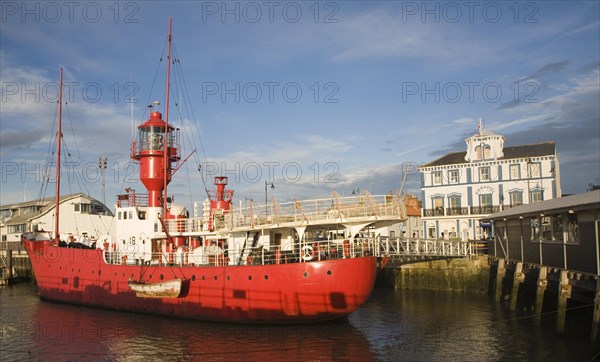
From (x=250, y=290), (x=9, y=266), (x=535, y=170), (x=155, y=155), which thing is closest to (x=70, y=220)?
(x=9, y=266)

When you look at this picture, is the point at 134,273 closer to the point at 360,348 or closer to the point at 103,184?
the point at 360,348

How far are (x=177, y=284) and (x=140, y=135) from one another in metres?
13.0

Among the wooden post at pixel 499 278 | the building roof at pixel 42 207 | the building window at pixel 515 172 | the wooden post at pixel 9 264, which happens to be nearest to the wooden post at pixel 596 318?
the wooden post at pixel 499 278

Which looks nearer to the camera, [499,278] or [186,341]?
[186,341]

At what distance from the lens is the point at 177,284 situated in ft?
84.3

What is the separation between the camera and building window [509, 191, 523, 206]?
50062 mm

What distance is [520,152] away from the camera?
5156 cm

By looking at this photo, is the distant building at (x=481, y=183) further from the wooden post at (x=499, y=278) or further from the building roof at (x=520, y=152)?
the wooden post at (x=499, y=278)

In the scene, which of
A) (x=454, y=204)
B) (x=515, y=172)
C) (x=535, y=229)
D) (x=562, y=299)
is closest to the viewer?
(x=562, y=299)

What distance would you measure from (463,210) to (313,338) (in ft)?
114

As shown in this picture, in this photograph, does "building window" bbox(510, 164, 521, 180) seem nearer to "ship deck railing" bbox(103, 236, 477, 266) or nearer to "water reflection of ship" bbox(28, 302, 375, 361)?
"ship deck railing" bbox(103, 236, 477, 266)

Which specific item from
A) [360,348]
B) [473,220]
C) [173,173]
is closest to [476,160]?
[473,220]

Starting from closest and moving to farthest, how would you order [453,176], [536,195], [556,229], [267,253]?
[556,229] < [267,253] < [536,195] < [453,176]

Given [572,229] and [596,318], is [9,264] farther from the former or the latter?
[596,318]
